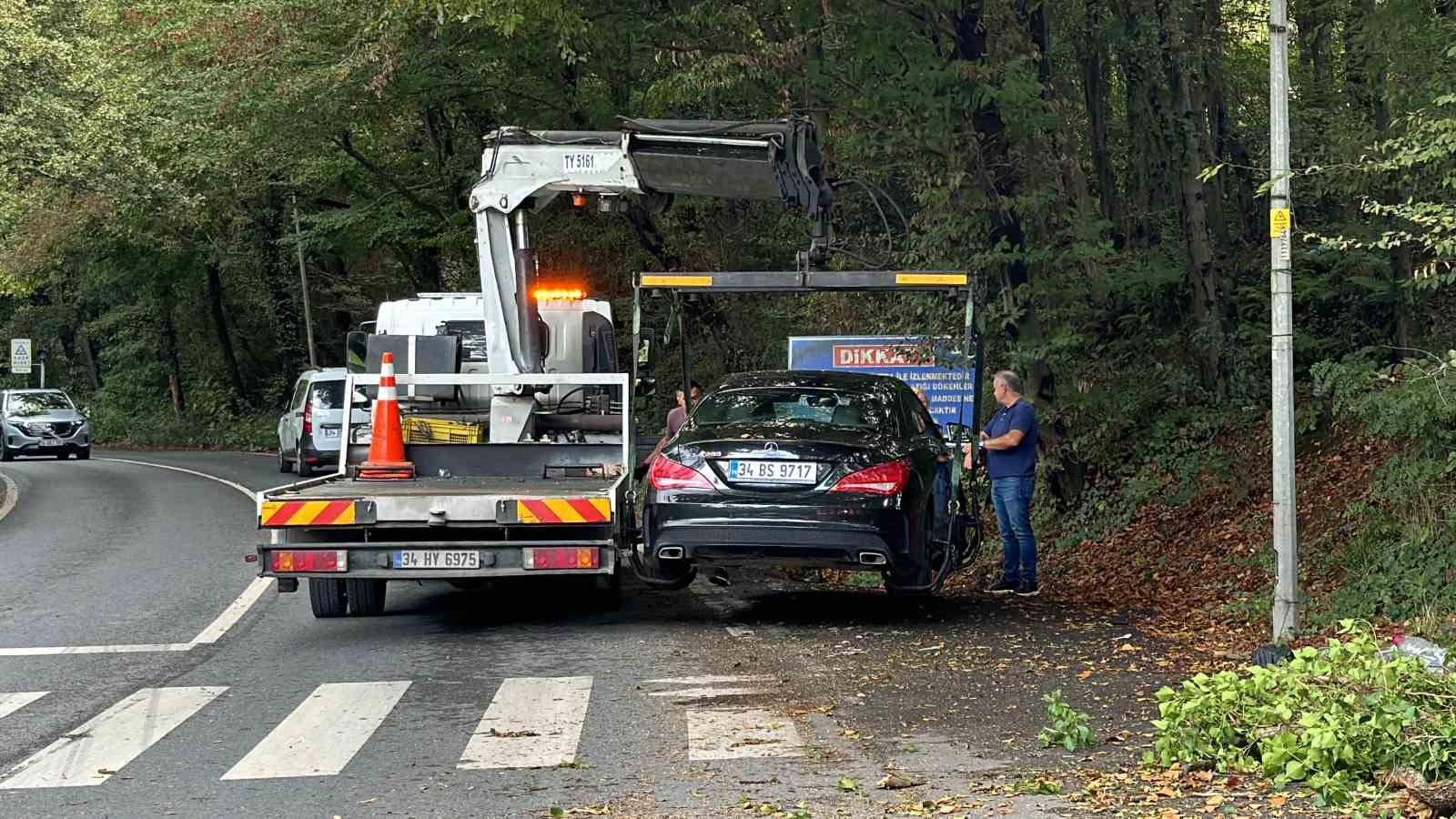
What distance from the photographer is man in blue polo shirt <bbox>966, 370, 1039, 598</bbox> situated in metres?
13.3

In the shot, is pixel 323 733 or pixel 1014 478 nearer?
pixel 323 733

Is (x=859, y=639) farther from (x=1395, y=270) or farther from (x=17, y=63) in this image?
(x=17, y=63)

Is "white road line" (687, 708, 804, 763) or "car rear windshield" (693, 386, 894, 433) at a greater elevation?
"car rear windshield" (693, 386, 894, 433)

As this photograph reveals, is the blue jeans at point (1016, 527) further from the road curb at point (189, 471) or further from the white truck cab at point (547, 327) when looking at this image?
the road curb at point (189, 471)

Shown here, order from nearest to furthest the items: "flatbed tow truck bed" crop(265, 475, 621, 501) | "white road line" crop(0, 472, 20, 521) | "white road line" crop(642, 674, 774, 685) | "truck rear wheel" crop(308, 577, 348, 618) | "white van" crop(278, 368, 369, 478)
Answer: "white road line" crop(642, 674, 774, 685)
"flatbed tow truck bed" crop(265, 475, 621, 501)
"truck rear wheel" crop(308, 577, 348, 618)
"white road line" crop(0, 472, 20, 521)
"white van" crop(278, 368, 369, 478)

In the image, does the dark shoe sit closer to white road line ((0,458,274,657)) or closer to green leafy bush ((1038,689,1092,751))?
white road line ((0,458,274,657))

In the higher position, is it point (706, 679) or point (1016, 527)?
point (1016, 527)

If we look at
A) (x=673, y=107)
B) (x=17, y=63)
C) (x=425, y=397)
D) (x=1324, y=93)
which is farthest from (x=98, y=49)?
(x=1324, y=93)

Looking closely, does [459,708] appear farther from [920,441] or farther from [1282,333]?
[1282,333]

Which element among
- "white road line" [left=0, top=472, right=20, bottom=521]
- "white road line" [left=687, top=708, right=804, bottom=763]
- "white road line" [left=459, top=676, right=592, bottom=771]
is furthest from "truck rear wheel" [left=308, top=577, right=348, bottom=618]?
"white road line" [left=0, top=472, right=20, bottom=521]

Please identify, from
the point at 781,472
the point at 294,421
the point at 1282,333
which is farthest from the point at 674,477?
the point at 294,421

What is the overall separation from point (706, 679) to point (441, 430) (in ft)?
17.6

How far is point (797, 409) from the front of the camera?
11906mm

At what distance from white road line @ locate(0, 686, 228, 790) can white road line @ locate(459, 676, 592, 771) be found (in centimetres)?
151
